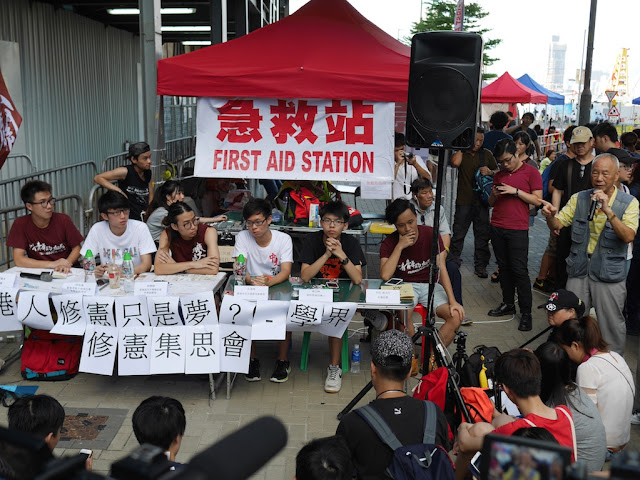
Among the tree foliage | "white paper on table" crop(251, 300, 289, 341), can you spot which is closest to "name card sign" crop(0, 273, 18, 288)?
"white paper on table" crop(251, 300, 289, 341)

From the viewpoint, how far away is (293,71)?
21.7 ft

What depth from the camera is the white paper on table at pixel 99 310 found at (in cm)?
517

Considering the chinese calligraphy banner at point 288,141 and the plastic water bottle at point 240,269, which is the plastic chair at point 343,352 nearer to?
the plastic water bottle at point 240,269

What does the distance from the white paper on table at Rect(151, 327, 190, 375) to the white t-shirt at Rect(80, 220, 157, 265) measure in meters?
1.07

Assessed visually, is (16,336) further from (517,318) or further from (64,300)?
(517,318)

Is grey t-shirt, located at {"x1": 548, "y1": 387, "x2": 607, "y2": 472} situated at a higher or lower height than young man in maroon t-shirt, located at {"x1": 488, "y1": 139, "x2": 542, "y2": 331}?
lower

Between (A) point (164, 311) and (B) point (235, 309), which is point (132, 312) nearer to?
(A) point (164, 311)

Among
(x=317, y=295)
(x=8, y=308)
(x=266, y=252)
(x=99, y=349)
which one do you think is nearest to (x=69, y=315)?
(x=99, y=349)

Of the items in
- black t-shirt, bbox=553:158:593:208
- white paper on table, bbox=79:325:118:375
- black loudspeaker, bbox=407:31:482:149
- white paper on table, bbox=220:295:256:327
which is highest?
black loudspeaker, bbox=407:31:482:149

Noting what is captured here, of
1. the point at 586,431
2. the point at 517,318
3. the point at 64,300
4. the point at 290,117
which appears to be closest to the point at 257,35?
the point at 290,117

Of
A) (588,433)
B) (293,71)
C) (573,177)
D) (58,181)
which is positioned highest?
(293,71)

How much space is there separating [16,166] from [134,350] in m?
5.93

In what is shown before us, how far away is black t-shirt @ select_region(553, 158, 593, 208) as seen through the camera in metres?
7.13

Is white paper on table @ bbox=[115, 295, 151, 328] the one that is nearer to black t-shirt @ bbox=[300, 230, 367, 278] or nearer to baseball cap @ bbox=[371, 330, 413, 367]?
black t-shirt @ bbox=[300, 230, 367, 278]
